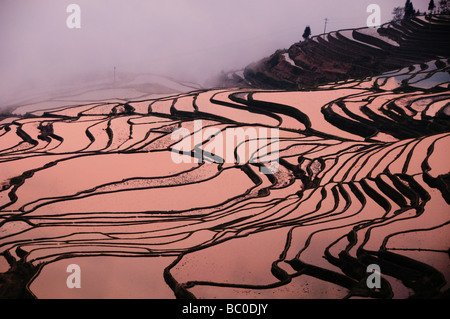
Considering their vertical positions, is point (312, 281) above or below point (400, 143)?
below

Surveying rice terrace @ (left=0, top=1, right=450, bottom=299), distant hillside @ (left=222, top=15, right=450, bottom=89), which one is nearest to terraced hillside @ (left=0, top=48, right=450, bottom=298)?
rice terrace @ (left=0, top=1, right=450, bottom=299)

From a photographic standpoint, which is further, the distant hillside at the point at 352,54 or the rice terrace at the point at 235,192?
the distant hillside at the point at 352,54

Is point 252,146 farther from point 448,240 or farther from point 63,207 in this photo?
point 448,240

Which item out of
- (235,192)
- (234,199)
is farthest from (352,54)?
(234,199)

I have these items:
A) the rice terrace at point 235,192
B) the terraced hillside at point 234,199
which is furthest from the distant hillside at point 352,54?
the terraced hillside at point 234,199

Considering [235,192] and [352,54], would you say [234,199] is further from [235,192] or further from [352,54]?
[352,54]

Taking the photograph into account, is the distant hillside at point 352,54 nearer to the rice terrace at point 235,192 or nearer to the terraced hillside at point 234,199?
the rice terrace at point 235,192

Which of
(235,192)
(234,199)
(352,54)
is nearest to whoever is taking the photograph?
(234,199)
